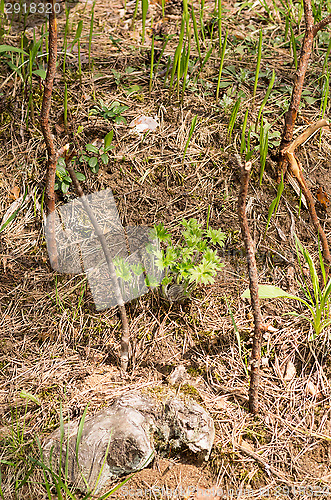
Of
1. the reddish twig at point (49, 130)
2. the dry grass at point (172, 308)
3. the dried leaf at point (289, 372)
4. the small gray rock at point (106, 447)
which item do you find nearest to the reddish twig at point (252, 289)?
the dry grass at point (172, 308)

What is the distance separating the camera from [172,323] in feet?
7.13

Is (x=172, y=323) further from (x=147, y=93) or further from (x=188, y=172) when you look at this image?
(x=147, y=93)

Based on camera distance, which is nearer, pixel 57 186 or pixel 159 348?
pixel 159 348

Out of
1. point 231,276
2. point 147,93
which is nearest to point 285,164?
point 231,276

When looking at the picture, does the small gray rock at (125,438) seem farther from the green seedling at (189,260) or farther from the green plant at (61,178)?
the green plant at (61,178)

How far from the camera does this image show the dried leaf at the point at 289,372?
2027mm

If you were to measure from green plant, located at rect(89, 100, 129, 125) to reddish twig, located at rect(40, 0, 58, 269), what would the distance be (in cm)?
66

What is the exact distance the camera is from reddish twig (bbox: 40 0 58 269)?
177 cm

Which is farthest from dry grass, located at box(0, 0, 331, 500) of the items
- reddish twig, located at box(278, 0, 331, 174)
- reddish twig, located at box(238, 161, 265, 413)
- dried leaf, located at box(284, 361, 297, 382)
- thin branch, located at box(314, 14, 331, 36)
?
thin branch, located at box(314, 14, 331, 36)

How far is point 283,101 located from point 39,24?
1.96 meters

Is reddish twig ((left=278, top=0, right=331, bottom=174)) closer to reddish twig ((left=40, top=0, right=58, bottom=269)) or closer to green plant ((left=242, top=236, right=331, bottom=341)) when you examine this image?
green plant ((left=242, top=236, right=331, bottom=341))

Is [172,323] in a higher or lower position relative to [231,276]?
lower

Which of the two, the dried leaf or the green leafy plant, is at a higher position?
the green leafy plant

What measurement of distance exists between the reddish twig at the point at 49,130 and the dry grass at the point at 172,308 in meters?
0.15
